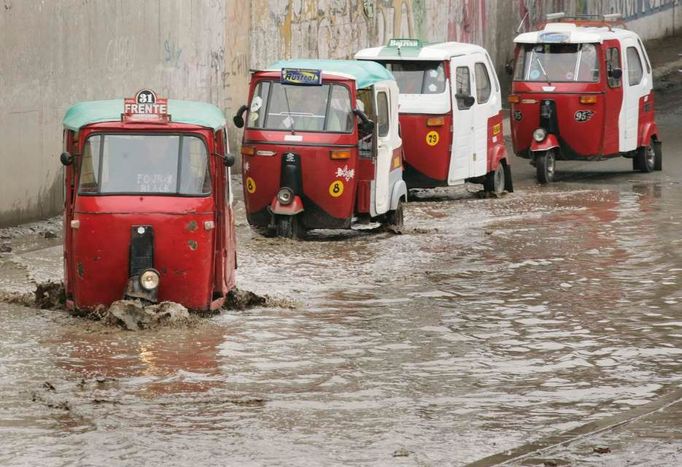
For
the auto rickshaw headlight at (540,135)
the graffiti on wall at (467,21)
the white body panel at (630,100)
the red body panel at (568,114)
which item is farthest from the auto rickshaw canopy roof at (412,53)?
the graffiti on wall at (467,21)

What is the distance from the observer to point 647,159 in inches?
993

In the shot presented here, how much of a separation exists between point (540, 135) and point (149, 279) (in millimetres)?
11749

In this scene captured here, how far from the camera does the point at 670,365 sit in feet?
39.6

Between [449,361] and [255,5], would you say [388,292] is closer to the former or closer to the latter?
[449,361]

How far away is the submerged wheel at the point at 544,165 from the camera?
23797 mm

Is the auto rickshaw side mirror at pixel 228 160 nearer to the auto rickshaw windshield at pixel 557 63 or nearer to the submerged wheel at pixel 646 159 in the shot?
the auto rickshaw windshield at pixel 557 63

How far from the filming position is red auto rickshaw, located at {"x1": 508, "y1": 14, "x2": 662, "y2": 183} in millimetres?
23656

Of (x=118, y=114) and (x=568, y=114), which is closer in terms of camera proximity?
(x=118, y=114)

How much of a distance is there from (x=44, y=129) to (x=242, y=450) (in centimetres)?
1010

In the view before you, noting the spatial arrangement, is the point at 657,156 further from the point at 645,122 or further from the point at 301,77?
the point at 301,77

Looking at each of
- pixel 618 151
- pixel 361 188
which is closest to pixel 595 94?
pixel 618 151

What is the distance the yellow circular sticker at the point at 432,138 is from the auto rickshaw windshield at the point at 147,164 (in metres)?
7.88

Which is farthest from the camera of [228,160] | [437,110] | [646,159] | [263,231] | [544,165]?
[646,159]

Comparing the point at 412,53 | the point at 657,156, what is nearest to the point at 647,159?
the point at 657,156
